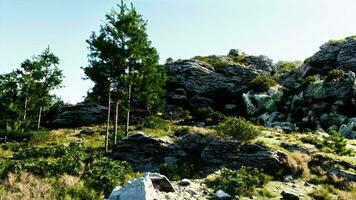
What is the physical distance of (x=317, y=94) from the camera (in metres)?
44.4

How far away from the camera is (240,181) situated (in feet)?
59.6

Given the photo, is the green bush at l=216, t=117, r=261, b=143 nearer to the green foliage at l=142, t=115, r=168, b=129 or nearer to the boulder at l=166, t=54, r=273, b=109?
the green foliage at l=142, t=115, r=168, b=129

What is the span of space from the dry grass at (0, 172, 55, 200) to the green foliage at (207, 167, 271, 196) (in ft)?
25.1

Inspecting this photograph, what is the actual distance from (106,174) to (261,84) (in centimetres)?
3729

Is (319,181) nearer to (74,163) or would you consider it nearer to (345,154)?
(345,154)

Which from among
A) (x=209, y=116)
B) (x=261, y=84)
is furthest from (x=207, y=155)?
(x=261, y=84)

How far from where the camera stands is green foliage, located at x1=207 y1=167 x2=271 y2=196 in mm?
17844

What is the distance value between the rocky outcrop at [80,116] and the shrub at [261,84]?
20.4 m

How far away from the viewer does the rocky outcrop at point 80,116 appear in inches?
1898

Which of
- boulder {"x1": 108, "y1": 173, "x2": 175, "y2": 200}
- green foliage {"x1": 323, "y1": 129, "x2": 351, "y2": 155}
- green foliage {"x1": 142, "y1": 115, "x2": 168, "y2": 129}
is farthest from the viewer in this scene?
green foliage {"x1": 142, "y1": 115, "x2": 168, "y2": 129}

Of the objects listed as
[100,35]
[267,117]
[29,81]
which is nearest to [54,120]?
[29,81]

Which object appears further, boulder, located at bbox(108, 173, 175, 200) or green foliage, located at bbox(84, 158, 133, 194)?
green foliage, located at bbox(84, 158, 133, 194)

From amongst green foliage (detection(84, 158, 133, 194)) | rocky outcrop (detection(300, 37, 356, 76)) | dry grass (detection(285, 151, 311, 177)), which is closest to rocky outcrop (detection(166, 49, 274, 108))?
rocky outcrop (detection(300, 37, 356, 76))

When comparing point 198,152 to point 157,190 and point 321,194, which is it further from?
point 321,194
